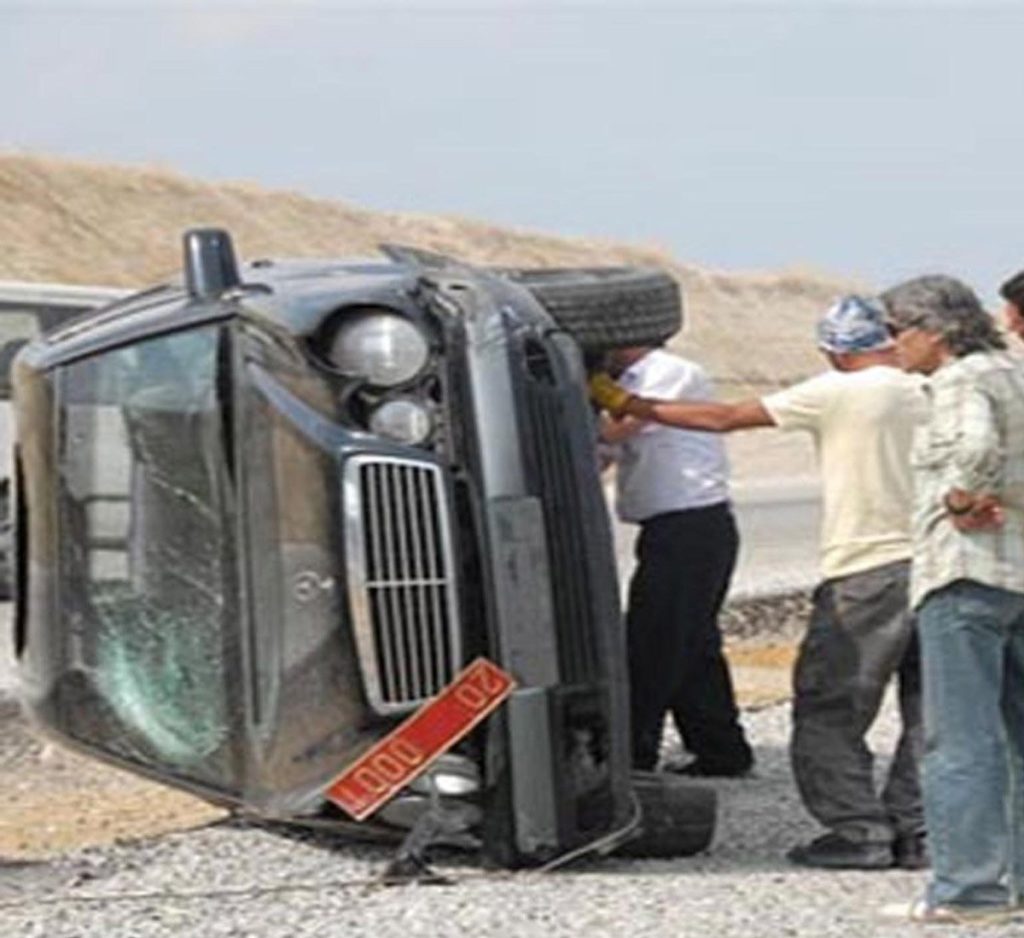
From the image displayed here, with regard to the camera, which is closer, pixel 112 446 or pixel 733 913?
pixel 733 913

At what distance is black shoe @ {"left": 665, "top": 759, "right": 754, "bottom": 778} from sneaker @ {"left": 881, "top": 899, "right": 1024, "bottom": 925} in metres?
2.79

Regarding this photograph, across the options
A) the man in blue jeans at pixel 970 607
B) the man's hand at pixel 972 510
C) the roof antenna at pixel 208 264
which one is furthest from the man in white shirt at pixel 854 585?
the roof antenna at pixel 208 264

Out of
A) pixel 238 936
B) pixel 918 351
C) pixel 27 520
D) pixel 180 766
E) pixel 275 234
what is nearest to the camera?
pixel 238 936

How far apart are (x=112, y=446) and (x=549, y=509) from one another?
1309 mm

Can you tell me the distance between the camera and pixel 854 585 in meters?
8.46

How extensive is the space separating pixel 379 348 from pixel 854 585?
1533 mm

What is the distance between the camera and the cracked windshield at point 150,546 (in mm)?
8188

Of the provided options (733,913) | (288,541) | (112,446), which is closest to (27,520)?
(112,446)

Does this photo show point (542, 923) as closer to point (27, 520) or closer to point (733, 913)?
point (733, 913)

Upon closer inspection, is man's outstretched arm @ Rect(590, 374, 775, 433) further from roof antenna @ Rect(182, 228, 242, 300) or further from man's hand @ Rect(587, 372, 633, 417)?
roof antenna @ Rect(182, 228, 242, 300)

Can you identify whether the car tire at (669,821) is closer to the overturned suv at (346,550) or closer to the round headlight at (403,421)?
the overturned suv at (346,550)

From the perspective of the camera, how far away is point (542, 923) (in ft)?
24.0

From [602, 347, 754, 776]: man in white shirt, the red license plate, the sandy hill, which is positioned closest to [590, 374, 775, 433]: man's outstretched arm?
[602, 347, 754, 776]: man in white shirt

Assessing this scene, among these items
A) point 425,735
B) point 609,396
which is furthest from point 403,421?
point 609,396
